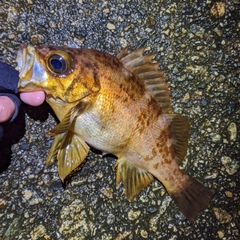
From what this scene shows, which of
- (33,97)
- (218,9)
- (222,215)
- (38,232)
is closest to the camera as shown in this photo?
(33,97)

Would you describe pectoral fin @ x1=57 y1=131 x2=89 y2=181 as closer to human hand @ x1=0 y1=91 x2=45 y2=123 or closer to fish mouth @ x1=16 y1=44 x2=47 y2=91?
human hand @ x1=0 y1=91 x2=45 y2=123

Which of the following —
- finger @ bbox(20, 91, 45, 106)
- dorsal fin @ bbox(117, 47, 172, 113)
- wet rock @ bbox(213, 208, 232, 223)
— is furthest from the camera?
wet rock @ bbox(213, 208, 232, 223)

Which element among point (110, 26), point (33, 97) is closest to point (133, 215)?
point (33, 97)

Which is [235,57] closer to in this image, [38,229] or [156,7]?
[156,7]

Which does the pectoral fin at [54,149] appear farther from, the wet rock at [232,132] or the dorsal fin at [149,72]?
the wet rock at [232,132]

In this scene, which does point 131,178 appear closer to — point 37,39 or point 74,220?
point 74,220

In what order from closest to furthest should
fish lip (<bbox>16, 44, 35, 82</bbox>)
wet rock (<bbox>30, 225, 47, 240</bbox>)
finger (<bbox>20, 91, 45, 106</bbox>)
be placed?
1. fish lip (<bbox>16, 44, 35, 82</bbox>)
2. finger (<bbox>20, 91, 45, 106</bbox>)
3. wet rock (<bbox>30, 225, 47, 240</bbox>)

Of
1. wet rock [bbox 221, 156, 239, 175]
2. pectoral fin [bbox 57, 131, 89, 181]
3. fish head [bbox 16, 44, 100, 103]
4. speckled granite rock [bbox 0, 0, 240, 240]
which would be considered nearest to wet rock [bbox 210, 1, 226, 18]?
speckled granite rock [bbox 0, 0, 240, 240]

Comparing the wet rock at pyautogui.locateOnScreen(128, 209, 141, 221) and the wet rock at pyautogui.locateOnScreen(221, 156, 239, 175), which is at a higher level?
the wet rock at pyautogui.locateOnScreen(221, 156, 239, 175)
